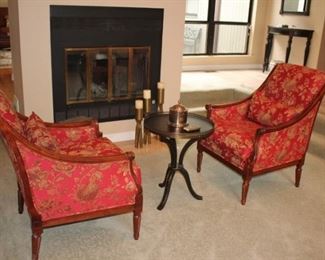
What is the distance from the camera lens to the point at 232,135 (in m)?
2.96

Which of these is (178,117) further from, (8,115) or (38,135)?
(8,115)

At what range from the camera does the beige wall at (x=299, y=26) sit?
626cm

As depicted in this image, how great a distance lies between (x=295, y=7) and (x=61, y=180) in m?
6.11

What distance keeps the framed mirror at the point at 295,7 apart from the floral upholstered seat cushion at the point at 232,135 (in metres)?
3.99

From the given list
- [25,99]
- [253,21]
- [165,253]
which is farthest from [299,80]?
[253,21]

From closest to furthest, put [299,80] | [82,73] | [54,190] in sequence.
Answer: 1. [54,190]
2. [299,80]
3. [82,73]

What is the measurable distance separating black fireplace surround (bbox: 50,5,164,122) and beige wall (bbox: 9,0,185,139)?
2.1 inches

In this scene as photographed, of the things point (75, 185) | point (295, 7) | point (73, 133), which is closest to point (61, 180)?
point (75, 185)

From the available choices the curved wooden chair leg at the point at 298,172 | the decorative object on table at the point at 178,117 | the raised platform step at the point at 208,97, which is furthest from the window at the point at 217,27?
the decorative object on table at the point at 178,117

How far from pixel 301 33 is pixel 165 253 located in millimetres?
5290

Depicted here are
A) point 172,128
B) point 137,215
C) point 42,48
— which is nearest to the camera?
point 137,215

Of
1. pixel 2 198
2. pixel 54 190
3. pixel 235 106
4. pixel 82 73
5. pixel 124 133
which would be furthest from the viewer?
pixel 124 133

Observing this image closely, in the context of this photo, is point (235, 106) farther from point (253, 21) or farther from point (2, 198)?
point (253, 21)

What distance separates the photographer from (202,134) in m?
2.56
